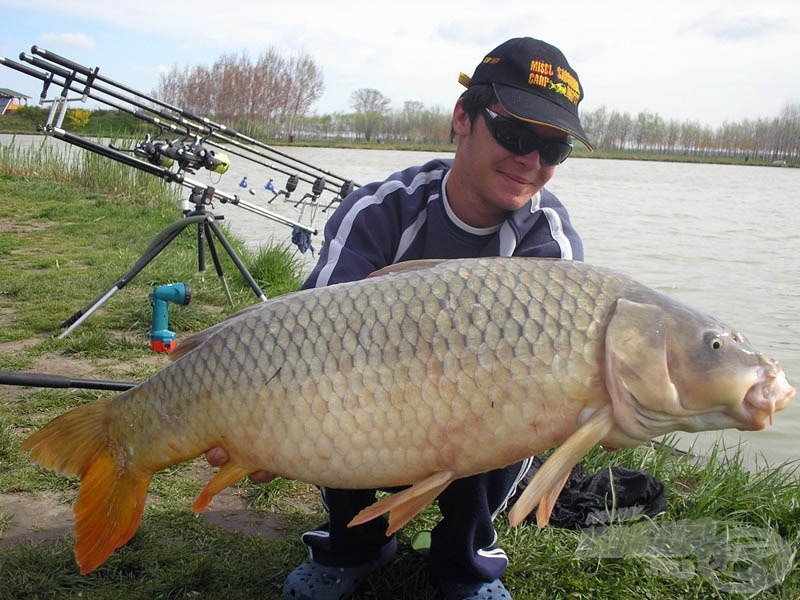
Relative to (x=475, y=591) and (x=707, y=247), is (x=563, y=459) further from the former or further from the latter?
(x=707, y=247)

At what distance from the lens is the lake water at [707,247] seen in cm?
485

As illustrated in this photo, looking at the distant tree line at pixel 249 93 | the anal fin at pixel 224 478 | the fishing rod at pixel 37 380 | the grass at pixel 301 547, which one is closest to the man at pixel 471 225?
the grass at pixel 301 547

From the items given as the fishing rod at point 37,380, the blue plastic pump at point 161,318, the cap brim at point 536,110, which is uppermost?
the cap brim at point 536,110

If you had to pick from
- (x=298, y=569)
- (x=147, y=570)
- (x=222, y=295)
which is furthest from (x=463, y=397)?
(x=222, y=295)

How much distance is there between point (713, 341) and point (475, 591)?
84 cm

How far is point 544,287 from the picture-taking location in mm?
1270

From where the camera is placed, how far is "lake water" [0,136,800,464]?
4.85 m

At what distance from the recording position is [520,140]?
1833mm

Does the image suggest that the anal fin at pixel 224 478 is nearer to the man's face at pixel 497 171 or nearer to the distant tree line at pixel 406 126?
the man's face at pixel 497 171

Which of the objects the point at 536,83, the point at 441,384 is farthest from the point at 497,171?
the point at 441,384

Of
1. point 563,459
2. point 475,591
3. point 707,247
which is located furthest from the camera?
point 707,247

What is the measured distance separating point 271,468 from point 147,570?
0.65 metres

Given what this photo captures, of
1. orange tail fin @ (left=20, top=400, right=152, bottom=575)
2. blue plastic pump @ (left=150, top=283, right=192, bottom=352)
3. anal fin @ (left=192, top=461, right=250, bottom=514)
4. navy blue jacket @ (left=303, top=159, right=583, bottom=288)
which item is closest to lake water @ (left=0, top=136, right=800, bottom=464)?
navy blue jacket @ (left=303, top=159, right=583, bottom=288)

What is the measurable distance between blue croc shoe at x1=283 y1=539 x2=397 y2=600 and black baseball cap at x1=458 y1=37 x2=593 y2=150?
1.13m
